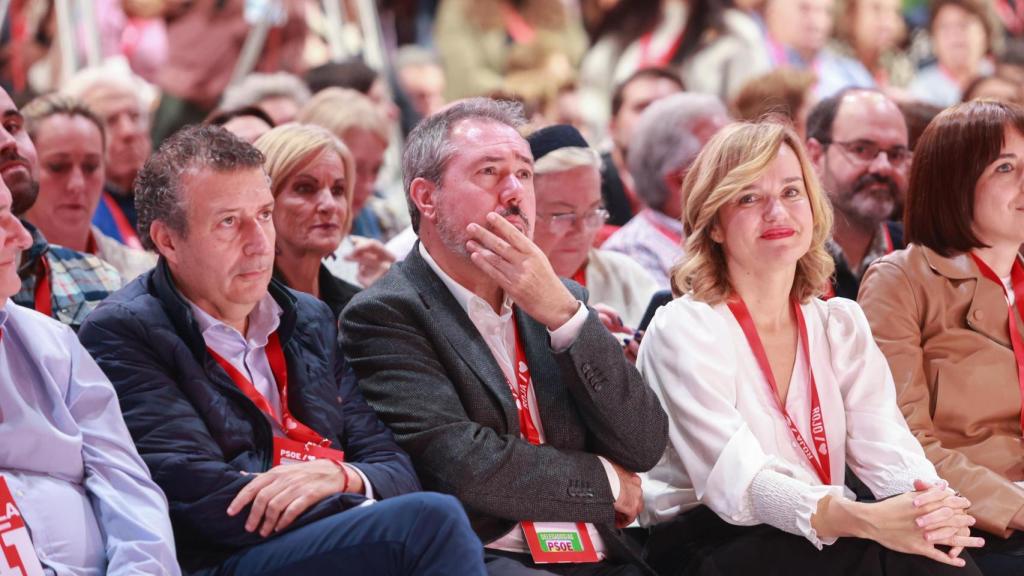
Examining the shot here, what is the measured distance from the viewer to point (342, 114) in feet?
16.4

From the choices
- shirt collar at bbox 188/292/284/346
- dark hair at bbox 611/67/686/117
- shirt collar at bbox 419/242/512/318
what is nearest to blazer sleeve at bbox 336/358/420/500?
shirt collar at bbox 188/292/284/346

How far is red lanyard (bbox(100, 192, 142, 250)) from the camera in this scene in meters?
4.88

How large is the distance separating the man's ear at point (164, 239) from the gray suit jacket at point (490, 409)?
439 mm

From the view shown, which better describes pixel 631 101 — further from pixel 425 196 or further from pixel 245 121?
pixel 425 196

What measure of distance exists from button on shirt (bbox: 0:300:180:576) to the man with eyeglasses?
2.87 meters

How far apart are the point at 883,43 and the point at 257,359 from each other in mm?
8743

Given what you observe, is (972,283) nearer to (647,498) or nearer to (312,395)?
(647,498)

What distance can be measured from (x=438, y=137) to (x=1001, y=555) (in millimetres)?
1719

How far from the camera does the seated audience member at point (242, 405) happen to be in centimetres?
250

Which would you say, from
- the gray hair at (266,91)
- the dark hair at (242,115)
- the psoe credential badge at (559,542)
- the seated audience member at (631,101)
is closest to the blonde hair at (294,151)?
the dark hair at (242,115)

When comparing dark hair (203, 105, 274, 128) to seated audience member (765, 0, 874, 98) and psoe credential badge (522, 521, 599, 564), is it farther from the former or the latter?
seated audience member (765, 0, 874, 98)

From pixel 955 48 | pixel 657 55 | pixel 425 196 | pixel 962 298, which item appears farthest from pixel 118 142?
pixel 955 48

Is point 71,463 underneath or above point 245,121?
underneath

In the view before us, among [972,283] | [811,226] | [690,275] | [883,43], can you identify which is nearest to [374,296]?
[690,275]
